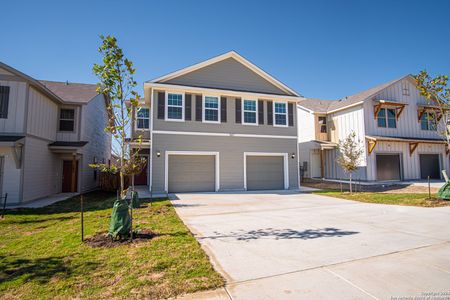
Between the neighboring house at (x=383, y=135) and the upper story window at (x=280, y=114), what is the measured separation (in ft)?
19.2

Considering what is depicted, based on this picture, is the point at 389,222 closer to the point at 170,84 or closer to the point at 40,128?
the point at 170,84

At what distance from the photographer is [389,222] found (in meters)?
6.50

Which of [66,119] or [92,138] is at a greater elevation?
[66,119]

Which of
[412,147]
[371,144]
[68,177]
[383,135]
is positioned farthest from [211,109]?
[412,147]

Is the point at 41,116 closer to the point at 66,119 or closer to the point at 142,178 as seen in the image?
the point at 66,119

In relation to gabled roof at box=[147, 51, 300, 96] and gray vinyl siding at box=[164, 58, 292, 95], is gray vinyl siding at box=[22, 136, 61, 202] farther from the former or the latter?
gray vinyl siding at box=[164, 58, 292, 95]

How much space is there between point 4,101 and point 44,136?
96.0 inches

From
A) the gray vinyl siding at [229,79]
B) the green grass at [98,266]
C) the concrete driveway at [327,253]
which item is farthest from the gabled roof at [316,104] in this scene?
the green grass at [98,266]

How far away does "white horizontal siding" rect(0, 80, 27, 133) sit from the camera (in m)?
10.4

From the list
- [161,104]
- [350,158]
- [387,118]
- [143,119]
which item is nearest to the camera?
[350,158]

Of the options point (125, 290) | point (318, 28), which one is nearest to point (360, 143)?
point (318, 28)

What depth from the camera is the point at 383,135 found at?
18438mm

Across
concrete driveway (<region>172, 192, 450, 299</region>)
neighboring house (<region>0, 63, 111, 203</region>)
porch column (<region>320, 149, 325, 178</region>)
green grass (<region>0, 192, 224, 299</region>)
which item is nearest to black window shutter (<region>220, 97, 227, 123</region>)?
concrete driveway (<region>172, 192, 450, 299</region>)

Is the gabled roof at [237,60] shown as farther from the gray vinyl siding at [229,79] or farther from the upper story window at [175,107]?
the upper story window at [175,107]
